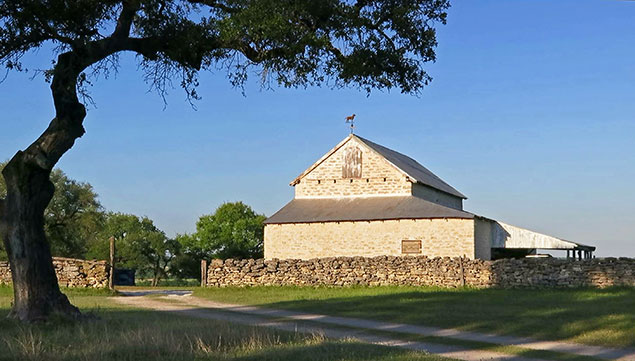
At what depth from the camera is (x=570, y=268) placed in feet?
103

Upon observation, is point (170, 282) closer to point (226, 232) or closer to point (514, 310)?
point (226, 232)

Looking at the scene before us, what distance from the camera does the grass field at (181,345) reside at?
1098cm

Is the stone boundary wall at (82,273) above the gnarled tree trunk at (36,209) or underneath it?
underneath

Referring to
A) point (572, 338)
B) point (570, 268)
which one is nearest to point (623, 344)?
point (572, 338)

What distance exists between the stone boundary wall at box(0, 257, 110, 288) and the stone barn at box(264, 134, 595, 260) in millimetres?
10763

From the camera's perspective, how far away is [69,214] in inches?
1998

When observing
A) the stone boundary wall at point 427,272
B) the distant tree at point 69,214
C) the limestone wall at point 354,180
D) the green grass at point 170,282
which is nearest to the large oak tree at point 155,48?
the stone boundary wall at point 427,272

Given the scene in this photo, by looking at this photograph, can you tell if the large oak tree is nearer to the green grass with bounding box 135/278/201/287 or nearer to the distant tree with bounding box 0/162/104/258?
the distant tree with bounding box 0/162/104/258

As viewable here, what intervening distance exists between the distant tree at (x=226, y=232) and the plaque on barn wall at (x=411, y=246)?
36.3 meters

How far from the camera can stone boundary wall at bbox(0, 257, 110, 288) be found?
33656mm

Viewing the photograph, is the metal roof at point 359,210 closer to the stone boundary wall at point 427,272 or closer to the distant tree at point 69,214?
the stone boundary wall at point 427,272

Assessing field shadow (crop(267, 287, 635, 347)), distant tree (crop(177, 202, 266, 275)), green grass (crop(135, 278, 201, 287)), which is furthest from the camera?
distant tree (crop(177, 202, 266, 275))

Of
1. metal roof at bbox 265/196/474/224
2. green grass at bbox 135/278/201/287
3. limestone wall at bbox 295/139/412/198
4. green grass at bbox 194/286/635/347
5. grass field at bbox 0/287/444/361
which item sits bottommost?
green grass at bbox 135/278/201/287

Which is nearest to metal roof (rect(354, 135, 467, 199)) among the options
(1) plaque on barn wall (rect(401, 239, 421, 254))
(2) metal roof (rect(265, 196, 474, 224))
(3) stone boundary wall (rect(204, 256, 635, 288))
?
(2) metal roof (rect(265, 196, 474, 224))
